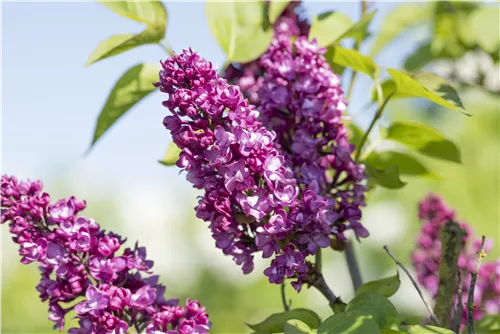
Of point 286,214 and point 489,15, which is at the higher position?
point 489,15

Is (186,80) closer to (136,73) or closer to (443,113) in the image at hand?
(136,73)

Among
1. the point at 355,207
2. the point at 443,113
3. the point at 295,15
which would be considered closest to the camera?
the point at 355,207

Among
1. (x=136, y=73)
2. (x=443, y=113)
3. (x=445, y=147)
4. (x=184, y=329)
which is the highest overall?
(x=136, y=73)

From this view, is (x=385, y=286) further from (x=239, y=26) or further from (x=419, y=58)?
(x=419, y=58)

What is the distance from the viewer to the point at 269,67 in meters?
0.90

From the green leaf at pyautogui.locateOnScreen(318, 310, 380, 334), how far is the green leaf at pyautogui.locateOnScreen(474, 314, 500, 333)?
1.04 ft

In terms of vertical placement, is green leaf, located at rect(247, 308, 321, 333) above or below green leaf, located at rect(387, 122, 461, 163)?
below

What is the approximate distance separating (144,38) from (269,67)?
176 mm

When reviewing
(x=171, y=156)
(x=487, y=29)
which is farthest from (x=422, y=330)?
(x=487, y=29)

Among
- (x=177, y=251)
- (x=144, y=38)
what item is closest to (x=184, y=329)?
(x=144, y=38)

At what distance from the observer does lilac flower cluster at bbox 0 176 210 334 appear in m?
0.73

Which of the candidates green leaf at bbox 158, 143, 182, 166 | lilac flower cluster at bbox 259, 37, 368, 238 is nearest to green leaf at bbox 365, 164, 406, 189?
lilac flower cluster at bbox 259, 37, 368, 238

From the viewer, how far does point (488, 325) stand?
2.91 feet

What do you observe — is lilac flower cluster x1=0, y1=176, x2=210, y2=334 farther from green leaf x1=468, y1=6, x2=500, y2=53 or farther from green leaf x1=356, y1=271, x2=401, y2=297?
green leaf x1=468, y1=6, x2=500, y2=53
